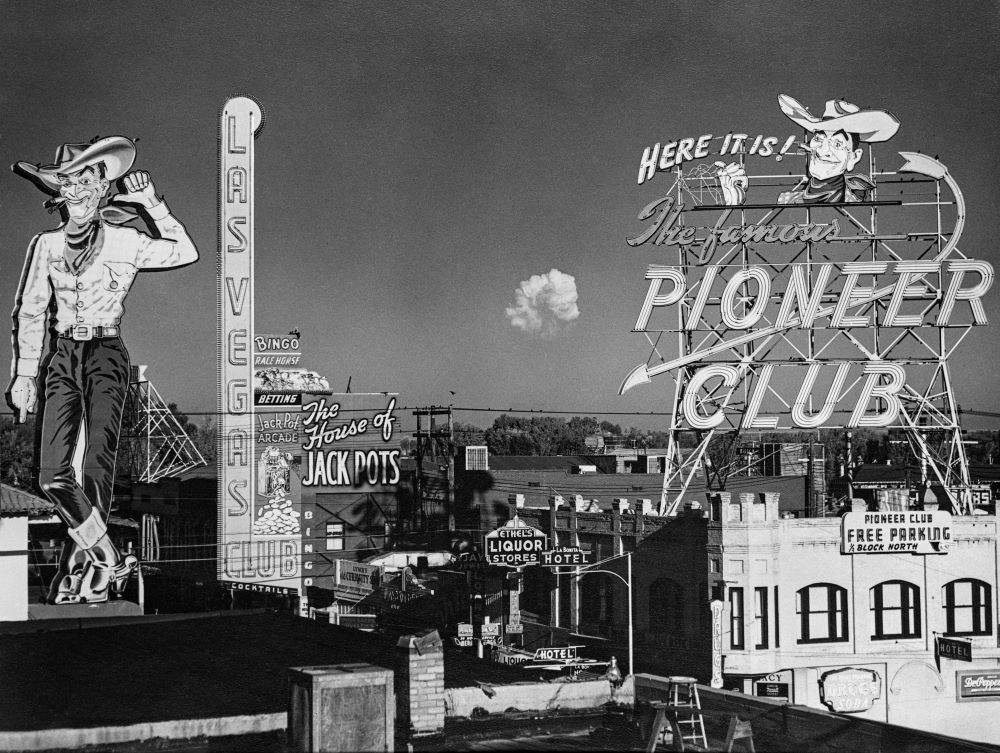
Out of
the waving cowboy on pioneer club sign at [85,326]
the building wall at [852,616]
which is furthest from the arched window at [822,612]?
the waving cowboy on pioneer club sign at [85,326]

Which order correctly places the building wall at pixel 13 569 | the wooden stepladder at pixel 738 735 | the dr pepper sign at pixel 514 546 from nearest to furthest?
1. the wooden stepladder at pixel 738 735
2. the building wall at pixel 13 569
3. the dr pepper sign at pixel 514 546

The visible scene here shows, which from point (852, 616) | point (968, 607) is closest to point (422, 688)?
point (852, 616)

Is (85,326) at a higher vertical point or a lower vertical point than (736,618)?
higher

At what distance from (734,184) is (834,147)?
161 inches

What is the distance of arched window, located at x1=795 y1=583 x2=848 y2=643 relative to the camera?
38938 mm

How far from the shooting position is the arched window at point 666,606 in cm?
3972

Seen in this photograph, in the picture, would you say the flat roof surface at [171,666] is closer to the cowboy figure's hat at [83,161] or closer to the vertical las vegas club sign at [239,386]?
the cowboy figure's hat at [83,161]

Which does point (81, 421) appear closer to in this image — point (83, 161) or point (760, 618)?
point (83, 161)

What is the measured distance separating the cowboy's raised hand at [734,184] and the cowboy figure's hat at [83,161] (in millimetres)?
20982

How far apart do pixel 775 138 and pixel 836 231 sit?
415cm

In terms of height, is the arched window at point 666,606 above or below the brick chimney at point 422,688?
below

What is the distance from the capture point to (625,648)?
41531 mm

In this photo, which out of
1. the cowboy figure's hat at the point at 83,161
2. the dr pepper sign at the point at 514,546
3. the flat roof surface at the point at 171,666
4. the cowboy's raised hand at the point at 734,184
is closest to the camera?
the flat roof surface at the point at 171,666

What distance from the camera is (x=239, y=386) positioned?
45.6 metres
